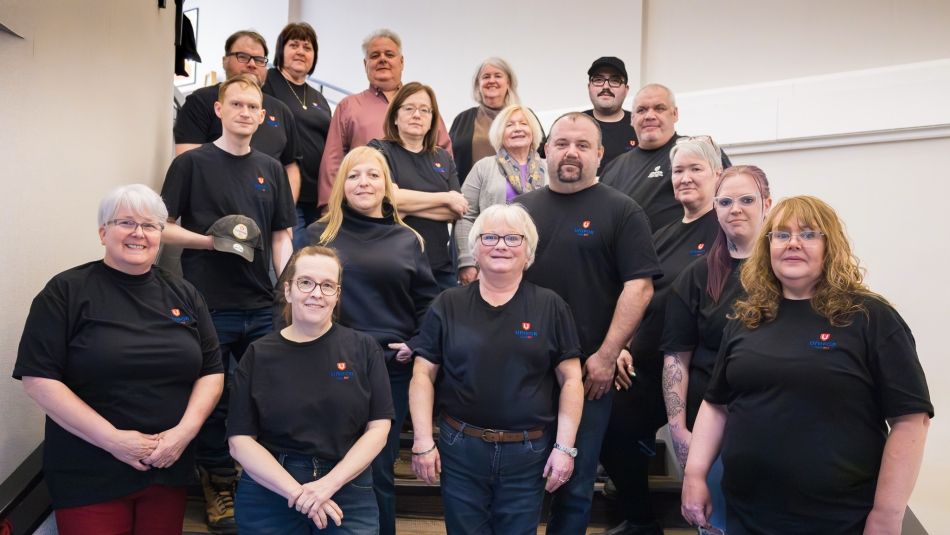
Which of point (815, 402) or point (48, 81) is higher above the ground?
point (48, 81)

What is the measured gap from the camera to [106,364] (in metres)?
2.47

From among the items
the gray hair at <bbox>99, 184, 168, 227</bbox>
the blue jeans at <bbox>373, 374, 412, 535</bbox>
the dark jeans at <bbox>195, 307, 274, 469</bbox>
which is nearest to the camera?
the gray hair at <bbox>99, 184, 168, 227</bbox>

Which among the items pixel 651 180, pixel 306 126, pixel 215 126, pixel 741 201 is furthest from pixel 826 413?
pixel 306 126

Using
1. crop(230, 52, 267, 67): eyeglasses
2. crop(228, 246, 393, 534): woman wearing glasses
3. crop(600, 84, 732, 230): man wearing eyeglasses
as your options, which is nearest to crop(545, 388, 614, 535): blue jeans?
crop(228, 246, 393, 534): woman wearing glasses

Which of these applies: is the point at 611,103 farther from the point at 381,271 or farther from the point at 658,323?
the point at 381,271

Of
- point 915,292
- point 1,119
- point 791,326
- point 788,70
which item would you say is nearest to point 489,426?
point 791,326

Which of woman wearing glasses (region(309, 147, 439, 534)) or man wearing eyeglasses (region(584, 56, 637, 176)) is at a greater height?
man wearing eyeglasses (region(584, 56, 637, 176))

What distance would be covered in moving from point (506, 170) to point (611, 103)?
1.05 metres

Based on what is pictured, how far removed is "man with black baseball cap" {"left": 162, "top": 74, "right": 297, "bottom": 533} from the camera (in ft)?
10.4

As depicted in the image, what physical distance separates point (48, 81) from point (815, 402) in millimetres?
2757

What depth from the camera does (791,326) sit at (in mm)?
2203

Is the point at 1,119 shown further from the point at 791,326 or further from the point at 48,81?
the point at 791,326

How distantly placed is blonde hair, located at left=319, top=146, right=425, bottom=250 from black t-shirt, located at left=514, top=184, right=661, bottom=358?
538mm

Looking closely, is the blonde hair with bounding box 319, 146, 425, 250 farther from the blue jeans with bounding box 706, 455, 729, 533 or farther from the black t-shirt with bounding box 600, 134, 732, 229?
the blue jeans with bounding box 706, 455, 729, 533
